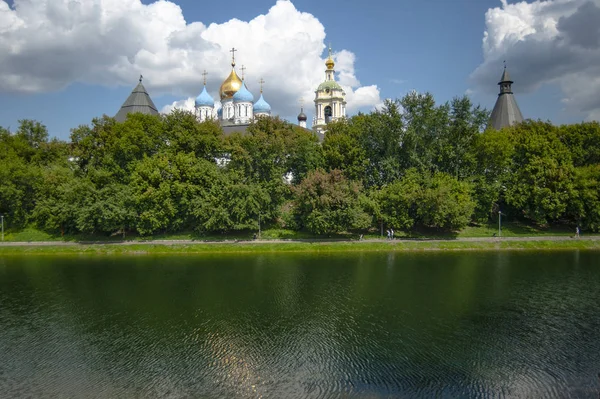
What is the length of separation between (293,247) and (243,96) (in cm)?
5177

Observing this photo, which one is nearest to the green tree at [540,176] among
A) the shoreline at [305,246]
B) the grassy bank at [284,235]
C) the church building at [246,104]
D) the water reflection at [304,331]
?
the grassy bank at [284,235]

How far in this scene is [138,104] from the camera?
58.4 meters

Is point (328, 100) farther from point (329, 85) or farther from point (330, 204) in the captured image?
point (330, 204)

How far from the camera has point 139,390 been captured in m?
12.2

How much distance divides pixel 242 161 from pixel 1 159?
2557cm

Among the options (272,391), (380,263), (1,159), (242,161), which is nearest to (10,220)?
(1,159)

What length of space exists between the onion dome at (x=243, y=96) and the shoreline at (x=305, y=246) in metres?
48.7

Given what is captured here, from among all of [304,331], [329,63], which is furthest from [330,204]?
[329,63]

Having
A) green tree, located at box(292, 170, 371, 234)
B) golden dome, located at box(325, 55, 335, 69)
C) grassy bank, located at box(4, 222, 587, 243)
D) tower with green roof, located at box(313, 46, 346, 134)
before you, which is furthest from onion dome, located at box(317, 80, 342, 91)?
grassy bank, located at box(4, 222, 587, 243)

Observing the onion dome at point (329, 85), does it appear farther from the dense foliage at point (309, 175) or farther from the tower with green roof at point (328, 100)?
the dense foliage at point (309, 175)

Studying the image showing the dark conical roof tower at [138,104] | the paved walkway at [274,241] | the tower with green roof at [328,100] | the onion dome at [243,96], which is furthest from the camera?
the tower with green roof at [328,100]

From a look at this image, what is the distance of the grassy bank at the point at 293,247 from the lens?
117ft

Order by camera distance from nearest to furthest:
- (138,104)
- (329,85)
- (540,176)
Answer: (540,176) → (138,104) → (329,85)

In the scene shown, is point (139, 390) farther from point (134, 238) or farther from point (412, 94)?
point (412, 94)
